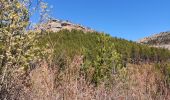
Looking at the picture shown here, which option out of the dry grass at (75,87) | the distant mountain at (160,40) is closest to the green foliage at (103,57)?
the dry grass at (75,87)

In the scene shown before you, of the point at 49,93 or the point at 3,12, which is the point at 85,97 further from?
the point at 3,12

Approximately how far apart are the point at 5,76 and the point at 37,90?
652mm

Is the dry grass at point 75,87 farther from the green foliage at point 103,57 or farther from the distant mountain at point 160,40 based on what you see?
the distant mountain at point 160,40

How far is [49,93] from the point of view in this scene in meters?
7.31

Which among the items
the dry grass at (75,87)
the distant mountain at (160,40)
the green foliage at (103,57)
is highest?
the distant mountain at (160,40)

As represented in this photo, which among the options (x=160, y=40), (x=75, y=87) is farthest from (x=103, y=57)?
(x=160, y=40)

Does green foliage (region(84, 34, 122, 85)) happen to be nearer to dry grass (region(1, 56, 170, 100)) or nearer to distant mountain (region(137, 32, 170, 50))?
dry grass (region(1, 56, 170, 100))

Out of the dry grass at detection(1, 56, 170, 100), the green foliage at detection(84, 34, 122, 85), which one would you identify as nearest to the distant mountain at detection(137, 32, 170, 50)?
the green foliage at detection(84, 34, 122, 85)

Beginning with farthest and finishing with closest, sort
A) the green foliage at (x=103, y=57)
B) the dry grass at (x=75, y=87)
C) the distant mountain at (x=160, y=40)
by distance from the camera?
1. the distant mountain at (x=160, y=40)
2. the green foliage at (x=103, y=57)
3. the dry grass at (x=75, y=87)

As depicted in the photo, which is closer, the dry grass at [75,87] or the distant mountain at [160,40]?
the dry grass at [75,87]

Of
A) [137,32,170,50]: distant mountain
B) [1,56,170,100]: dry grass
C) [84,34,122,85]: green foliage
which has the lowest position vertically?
[1,56,170,100]: dry grass

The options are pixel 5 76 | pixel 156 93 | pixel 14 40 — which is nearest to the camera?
pixel 5 76

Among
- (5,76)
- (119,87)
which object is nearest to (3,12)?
A: (5,76)

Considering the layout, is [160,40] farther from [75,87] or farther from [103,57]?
[75,87]
